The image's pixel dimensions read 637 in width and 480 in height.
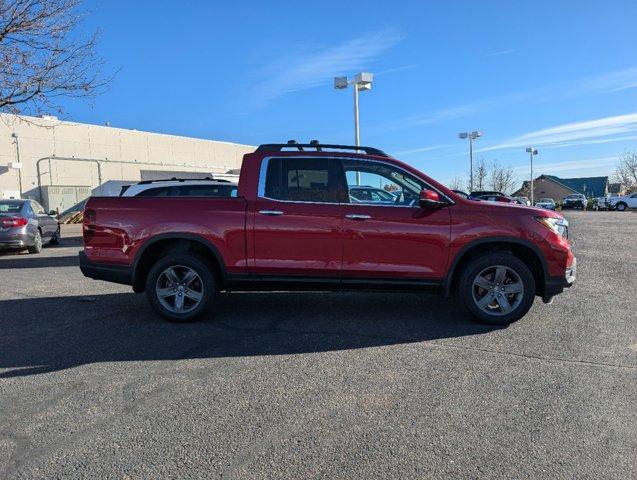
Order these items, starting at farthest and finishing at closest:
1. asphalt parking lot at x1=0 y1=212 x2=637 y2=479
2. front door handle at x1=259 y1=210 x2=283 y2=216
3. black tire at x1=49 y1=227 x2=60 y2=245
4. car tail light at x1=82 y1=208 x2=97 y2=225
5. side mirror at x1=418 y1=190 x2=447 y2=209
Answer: black tire at x1=49 y1=227 x2=60 y2=245 → car tail light at x1=82 y1=208 x2=97 y2=225 → front door handle at x1=259 y1=210 x2=283 y2=216 → side mirror at x1=418 y1=190 x2=447 y2=209 → asphalt parking lot at x1=0 y1=212 x2=637 y2=479

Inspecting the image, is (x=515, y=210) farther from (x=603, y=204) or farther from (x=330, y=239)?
(x=603, y=204)

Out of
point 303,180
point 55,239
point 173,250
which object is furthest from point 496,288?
point 55,239

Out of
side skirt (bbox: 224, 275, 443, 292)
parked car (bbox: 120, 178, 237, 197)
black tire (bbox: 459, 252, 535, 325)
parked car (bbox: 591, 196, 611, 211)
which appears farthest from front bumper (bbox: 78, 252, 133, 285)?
parked car (bbox: 591, 196, 611, 211)

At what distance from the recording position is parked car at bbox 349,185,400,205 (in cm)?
612

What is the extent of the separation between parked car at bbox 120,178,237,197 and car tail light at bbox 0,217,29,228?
210 inches

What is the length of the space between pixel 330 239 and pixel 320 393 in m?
2.24

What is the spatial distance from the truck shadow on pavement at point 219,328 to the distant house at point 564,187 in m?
97.5

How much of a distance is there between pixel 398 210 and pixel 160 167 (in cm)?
4206

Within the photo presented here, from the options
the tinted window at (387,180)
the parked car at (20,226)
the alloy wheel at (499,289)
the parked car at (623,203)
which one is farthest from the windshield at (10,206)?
the parked car at (623,203)

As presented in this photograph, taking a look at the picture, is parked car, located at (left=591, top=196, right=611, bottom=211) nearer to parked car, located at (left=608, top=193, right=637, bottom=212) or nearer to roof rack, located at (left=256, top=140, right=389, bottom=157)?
parked car, located at (left=608, top=193, right=637, bottom=212)

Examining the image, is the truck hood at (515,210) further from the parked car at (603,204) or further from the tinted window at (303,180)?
the parked car at (603,204)

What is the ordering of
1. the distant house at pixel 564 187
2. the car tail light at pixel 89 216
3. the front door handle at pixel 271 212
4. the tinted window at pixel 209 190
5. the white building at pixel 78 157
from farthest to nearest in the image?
the distant house at pixel 564 187 → the white building at pixel 78 157 → the tinted window at pixel 209 190 → the car tail light at pixel 89 216 → the front door handle at pixel 271 212

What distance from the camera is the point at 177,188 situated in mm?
9594

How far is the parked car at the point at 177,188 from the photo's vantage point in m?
9.14
